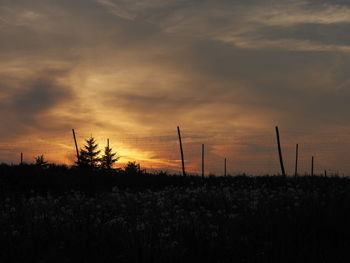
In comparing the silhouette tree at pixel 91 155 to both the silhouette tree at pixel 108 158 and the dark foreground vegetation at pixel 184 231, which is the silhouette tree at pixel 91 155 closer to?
the silhouette tree at pixel 108 158

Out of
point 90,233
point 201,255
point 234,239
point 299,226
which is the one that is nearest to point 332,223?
point 299,226

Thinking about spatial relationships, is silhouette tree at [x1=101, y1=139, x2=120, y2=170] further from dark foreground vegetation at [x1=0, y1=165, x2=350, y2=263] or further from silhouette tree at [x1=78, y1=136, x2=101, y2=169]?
dark foreground vegetation at [x1=0, y1=165, x2=350, y2=263]

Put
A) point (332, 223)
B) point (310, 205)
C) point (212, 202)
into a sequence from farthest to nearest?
point (212, 202)
point (310, 205)
point (332, 223)

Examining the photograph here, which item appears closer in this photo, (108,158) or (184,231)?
(184,231)

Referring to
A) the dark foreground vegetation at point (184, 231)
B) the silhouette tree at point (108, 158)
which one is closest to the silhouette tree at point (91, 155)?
the silhouette tree at point (108, 158)

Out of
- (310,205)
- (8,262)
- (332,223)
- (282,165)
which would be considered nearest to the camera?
(8,262)

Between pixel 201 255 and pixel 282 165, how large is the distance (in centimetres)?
2613

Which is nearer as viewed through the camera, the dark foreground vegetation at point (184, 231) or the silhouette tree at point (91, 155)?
Answer: the dark foreground vegetation at point (184, 231)

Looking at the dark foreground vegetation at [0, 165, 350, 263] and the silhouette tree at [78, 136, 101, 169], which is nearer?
the dark foreground vegetation at [0, 165, 350, 263]

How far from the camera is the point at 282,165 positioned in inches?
1353

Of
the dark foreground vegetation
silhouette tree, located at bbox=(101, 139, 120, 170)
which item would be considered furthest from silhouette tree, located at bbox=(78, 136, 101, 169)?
the dark foreground vegetation

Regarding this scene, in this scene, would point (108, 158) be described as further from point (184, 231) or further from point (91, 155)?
point (184, 231)

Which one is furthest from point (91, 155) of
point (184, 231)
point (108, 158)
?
point (184, 231)

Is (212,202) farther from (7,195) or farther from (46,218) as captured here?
Result: (7,195)
